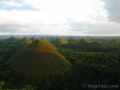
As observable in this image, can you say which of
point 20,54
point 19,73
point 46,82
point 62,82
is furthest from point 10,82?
point 20,54

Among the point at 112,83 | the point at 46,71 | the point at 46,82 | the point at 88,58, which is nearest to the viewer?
the point at 112,83

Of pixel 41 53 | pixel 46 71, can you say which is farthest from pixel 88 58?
pixel 46 71

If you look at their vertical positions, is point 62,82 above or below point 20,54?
below

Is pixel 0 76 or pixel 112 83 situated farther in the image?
pixel 0 76

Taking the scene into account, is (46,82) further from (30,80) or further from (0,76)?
(0,76)

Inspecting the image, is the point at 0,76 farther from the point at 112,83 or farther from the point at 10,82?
the point at 112,83

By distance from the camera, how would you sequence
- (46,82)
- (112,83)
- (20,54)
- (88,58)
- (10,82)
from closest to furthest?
1. (112,83)
2. (46,82)
3. (10,82)
4. (20,54)
5. (88,58)
